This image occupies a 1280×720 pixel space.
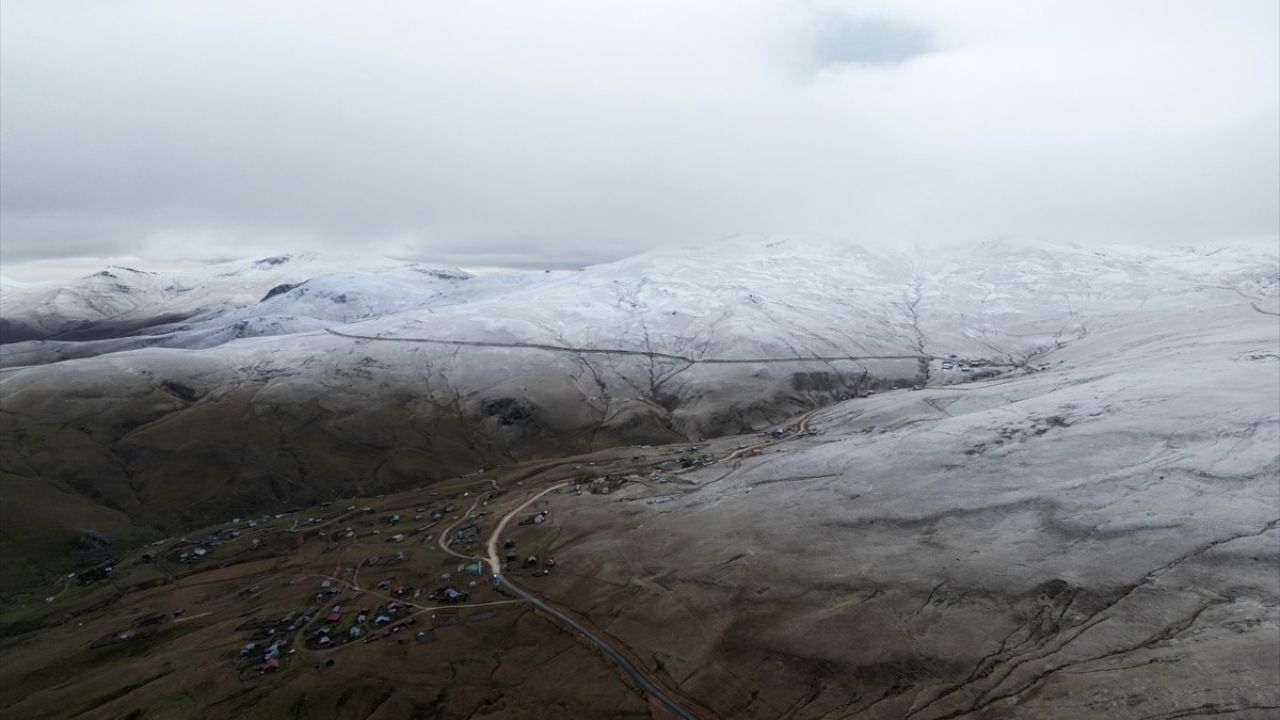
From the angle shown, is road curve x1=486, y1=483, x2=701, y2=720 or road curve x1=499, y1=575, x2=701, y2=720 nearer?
road curve x1=499, y1=575, x2=701, y2=720

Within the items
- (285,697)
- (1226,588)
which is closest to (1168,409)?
(1226,588)

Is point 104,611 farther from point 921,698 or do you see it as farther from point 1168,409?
point 1168,409

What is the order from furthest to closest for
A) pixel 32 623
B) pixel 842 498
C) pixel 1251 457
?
pixel 32 623 → pixel 842 498 → pixel 1251 457

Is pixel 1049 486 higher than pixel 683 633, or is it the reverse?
pixel 1049 486

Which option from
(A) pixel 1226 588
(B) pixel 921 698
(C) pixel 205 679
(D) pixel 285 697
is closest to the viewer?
(B) pixel 921 698

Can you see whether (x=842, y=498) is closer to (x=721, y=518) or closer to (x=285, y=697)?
(x=721, y=518)

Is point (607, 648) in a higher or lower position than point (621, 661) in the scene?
higher

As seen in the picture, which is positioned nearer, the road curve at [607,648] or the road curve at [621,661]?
the road curve at [621,661]

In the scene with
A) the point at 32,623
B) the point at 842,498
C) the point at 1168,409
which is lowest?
the point at 32,623

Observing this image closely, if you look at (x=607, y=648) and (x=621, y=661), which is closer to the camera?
(x=621, y=661)

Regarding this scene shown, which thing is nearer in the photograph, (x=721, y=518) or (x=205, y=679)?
(x=205, y=679)
